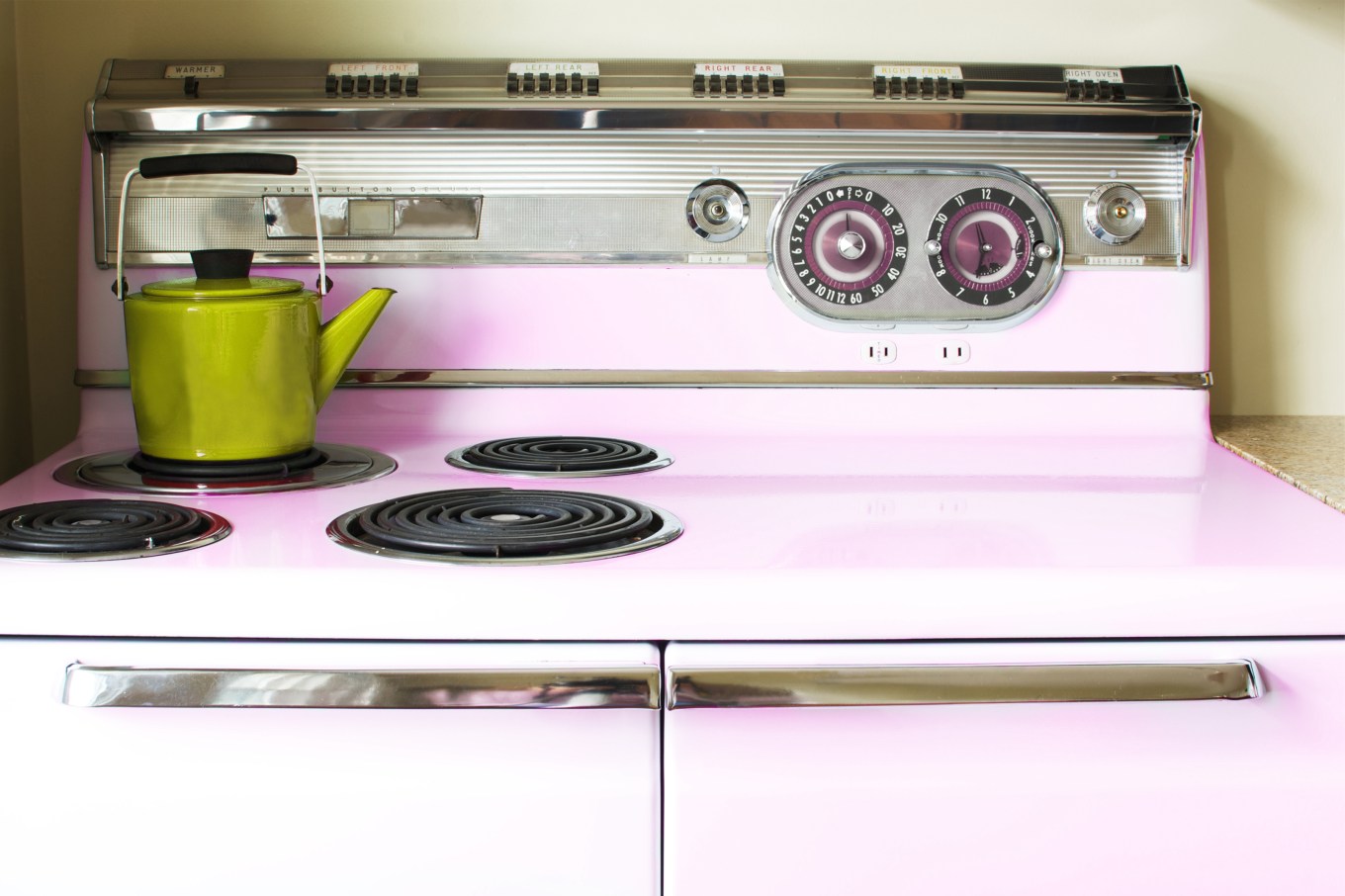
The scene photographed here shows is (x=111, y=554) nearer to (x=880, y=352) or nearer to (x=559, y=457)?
→ (x=559, y=457)

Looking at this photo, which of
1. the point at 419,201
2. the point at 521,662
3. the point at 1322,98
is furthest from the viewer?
the point at 1322,98

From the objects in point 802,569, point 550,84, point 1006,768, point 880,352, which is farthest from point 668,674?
point 550,84

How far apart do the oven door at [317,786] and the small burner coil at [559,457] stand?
367 mm

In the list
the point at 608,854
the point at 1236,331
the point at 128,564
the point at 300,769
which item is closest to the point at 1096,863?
the point at 608,854

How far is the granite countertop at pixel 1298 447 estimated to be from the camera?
117 cm

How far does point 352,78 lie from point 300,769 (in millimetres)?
850

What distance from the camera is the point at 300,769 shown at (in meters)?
0.88

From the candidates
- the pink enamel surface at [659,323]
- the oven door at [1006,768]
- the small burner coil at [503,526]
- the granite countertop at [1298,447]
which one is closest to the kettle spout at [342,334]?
the pink enamel surface at [659,323]

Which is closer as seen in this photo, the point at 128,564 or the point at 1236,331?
the point at 128,564

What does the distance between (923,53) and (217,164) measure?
85 centimetres

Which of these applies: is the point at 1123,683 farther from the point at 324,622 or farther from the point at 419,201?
Answer: the point at 419,201

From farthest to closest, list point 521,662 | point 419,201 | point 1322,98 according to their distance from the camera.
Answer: point 1322,98, point 419,201, point 521,662

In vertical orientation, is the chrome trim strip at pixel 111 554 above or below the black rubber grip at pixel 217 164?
below

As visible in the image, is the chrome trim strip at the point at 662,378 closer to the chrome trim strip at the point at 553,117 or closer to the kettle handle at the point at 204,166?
the kettle handle at the point at 204,166
